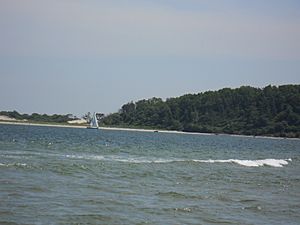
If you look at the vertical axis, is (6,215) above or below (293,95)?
below

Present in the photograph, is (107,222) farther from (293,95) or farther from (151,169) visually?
(293,95)

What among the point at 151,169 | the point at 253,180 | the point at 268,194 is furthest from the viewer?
the point at 151,169

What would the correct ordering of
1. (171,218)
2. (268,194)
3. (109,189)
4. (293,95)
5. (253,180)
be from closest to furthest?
(171,218)
(109,189)
(268,194)
(253,180)
(293,95)

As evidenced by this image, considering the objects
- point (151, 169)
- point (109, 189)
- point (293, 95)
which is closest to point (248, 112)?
point (293, 95)

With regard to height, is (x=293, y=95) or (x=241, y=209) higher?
(x=293, y=95)

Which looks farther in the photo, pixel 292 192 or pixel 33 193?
pixel 292 192

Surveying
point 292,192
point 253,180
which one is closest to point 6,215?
point 292,192

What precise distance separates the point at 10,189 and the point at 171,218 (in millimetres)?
6981

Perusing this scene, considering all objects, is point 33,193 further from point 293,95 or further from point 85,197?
point 293,95

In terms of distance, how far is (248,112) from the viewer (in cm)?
19912

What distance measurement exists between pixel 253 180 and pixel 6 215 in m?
19.4

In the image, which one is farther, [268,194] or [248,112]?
[248,112]

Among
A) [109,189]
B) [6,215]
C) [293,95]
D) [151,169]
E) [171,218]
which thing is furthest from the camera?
[293,95]

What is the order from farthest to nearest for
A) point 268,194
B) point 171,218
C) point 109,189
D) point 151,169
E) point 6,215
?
1. point 151,169
2. point 268,194
3. point 109,189
4. point 171,218
5. point 6,215
